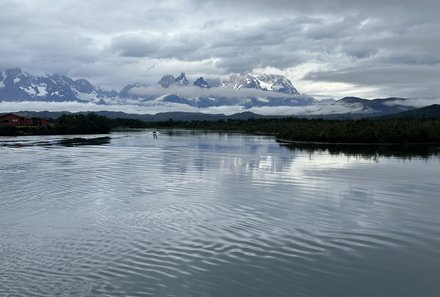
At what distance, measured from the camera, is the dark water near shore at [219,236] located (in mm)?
13570

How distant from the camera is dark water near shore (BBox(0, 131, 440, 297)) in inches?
534

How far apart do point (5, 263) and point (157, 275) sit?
4.80 m

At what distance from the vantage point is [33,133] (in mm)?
118938

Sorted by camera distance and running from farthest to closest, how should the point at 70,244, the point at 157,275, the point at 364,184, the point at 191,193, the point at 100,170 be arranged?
the point at 100,170
the point at 364,184
the point at 191,193
the point at 70,244
the point at 157,275

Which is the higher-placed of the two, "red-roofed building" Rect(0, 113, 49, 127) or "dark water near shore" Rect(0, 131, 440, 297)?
"red-roofed building" Rect(0, 113, 49, 127)

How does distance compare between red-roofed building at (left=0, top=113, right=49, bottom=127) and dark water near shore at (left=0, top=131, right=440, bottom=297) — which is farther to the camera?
red-roofed building at (left=0, top=113, right=49, bottom=127)

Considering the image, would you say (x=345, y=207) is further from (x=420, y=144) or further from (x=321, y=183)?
(x=420, y=144)

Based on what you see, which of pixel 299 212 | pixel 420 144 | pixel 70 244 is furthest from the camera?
pixel 420 144

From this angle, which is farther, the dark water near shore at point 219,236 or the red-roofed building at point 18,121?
the red-roofed building at point 18,121

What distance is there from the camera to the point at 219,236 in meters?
18.4

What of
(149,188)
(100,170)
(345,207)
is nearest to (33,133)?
(100,170)

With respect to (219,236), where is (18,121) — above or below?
above

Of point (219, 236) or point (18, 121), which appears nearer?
point (219, 236)

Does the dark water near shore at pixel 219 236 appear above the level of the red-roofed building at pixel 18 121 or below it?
below
